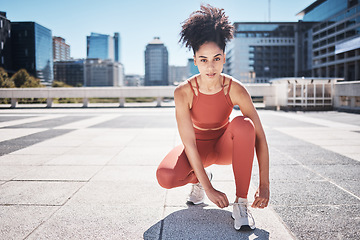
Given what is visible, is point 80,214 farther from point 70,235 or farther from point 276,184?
point 276,184

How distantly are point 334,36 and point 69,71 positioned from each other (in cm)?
15360

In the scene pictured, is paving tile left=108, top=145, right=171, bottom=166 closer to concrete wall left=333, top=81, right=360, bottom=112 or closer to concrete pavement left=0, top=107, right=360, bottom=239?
concrete pavement left=0, top=107, right=360, bottom=239

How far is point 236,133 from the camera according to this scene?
216 centimetres

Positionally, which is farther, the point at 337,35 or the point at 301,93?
the point at 337,35

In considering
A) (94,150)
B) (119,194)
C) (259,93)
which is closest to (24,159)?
(94,150)

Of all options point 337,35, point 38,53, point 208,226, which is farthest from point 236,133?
point 38,53

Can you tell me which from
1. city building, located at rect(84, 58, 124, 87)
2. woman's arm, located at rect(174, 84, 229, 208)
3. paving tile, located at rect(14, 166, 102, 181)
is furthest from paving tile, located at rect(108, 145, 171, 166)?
city building, located at rect(84, 58, 124, 87)

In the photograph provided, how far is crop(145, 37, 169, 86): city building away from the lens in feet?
625

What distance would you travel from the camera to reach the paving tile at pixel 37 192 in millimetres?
2778

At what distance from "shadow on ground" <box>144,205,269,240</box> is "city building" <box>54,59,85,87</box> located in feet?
620

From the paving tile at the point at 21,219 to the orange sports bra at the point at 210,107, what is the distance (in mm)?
1563

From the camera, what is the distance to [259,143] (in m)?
2.26

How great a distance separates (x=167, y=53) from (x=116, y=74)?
125 feet

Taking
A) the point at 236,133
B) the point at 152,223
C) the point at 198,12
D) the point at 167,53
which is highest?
the point at 167,53
